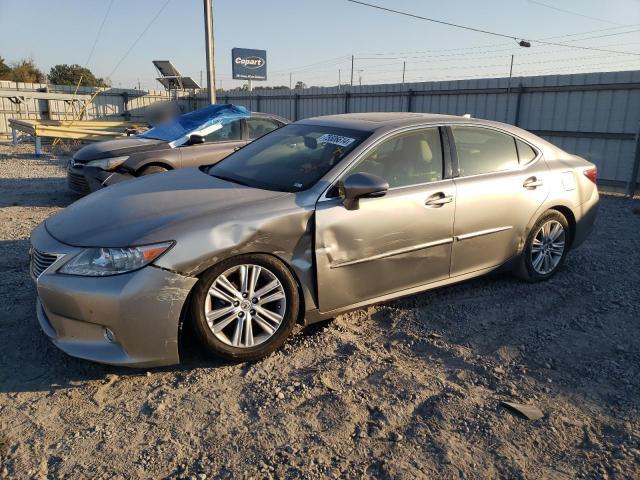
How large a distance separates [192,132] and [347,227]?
5352mm

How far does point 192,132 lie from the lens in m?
8.24

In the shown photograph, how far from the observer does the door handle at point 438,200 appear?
13.2 ft

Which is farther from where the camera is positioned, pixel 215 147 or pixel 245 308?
pixel 215 147

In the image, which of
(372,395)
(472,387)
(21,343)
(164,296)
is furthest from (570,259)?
(21,343)

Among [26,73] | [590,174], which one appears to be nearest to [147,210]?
[590,174]

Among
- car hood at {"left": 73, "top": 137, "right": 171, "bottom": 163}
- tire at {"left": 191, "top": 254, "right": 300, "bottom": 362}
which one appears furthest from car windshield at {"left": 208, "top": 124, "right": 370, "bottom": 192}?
car hood at {"left": 73, "top": 137, "right": 171, "bottom": 163}

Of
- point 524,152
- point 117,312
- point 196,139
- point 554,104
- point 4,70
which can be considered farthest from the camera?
point 4,70

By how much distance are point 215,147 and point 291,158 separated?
4.20m

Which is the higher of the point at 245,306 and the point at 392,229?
the point at 392,229

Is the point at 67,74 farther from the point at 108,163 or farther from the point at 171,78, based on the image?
the point at 108,163

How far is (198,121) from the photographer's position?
27.8ft

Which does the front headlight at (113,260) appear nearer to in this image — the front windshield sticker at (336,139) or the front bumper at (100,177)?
the front windshield sticker at (336,139)

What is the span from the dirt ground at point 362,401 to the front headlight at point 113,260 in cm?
70

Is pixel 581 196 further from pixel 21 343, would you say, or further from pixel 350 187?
pixel 21 343
